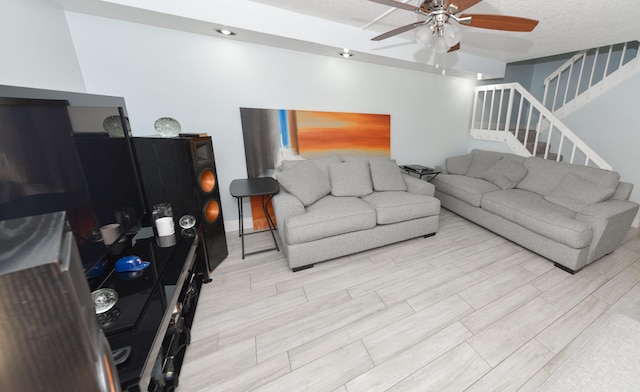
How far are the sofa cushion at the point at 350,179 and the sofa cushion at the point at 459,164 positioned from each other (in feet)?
6.09

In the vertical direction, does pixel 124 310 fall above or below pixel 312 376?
above

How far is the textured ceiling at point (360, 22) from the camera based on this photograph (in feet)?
6.61

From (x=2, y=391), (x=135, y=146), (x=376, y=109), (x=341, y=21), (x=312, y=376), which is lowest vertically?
(x=312, y=376)

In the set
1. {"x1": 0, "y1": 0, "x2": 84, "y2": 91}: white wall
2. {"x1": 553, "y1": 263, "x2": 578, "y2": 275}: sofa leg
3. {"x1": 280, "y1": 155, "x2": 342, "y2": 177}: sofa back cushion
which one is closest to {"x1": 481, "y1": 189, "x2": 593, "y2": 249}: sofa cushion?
{"x1": 553, "y1": 263, "x2": 578, "y2": 275}: sofa leg

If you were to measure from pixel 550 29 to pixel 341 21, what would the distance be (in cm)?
224

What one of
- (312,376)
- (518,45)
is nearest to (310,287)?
(312,376)

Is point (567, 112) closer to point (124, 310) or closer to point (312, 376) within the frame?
point (312, 376)

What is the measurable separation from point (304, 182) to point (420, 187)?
1.42m

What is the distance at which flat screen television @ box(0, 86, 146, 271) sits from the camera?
877 mm

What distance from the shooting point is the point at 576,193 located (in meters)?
2.52

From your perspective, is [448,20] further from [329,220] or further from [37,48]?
[37,48]

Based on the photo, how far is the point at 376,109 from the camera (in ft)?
11.3

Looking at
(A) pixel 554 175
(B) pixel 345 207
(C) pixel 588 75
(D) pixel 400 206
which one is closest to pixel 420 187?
(D) pixel 400 206

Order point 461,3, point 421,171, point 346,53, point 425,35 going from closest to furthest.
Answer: point 461,3 → point 425,35 → point 346,53 → point 421,171
